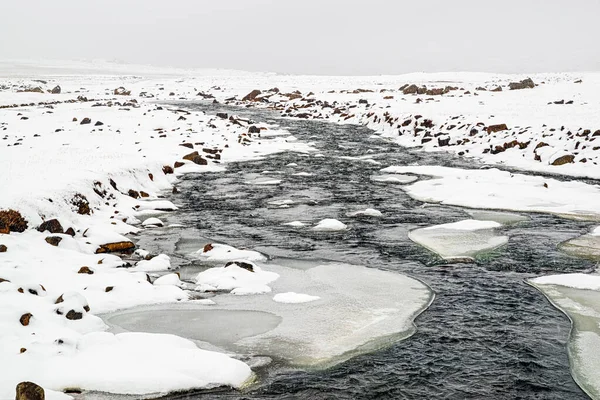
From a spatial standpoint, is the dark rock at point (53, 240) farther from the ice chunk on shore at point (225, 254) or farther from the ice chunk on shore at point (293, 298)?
the ice chunk on shore at point (293, 298)

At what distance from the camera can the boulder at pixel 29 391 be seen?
14.2 ft

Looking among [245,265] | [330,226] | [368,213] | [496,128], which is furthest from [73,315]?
[496,128]

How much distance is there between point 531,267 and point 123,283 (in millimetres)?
6252

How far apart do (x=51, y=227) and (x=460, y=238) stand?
24.7ft

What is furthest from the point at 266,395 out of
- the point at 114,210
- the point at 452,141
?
the point at 452,141

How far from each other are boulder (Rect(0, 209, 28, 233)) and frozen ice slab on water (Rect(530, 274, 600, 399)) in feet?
27.2

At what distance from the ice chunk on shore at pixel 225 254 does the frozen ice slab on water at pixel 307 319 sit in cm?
121

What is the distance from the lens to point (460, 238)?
10141 mm

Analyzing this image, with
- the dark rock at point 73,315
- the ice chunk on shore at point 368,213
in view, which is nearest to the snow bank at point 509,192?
the ice chunk on shore at point 368,213

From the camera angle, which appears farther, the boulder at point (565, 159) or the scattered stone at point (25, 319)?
the boulder at point (565, 159)

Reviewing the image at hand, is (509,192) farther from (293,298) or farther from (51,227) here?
(51,227)

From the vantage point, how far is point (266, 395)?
4.89 metres

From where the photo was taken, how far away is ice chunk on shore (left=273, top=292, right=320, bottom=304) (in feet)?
23.6

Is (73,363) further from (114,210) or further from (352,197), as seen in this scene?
(352,197)
